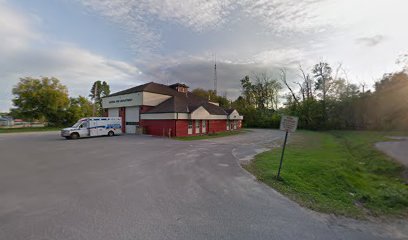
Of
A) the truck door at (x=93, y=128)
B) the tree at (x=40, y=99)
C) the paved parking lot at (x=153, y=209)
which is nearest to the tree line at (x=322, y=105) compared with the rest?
the tree at (x=40, y=99)

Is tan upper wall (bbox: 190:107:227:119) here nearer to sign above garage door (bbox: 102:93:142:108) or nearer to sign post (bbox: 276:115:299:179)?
sign above garage door (bbox: 102:93:142:108)

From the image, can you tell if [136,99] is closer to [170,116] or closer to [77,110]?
Result: [170,116]

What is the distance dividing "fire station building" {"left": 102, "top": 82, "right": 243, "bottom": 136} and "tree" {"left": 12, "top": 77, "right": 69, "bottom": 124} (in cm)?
1546

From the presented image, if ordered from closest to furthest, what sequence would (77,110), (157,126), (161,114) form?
1. (161,114)
2. (157,126)
3. (77,110)

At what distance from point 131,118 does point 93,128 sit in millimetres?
6844

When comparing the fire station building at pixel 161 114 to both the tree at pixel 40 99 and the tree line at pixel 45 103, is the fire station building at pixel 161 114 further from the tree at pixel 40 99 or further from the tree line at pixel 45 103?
the tree at pixel 40 99

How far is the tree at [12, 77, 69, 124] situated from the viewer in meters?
39.1

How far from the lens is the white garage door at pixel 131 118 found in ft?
94.2

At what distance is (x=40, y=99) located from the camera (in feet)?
131

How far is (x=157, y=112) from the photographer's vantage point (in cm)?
2545

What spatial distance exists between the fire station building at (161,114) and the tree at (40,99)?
1546 centimetres

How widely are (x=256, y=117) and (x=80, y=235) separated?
5202 cm

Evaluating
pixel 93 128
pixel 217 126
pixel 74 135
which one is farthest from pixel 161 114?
pixel 217 126

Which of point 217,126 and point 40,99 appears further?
point 40,99
